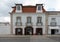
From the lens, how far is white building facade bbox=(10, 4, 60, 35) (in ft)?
133

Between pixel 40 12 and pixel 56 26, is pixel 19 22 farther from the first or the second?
pixel 56 26

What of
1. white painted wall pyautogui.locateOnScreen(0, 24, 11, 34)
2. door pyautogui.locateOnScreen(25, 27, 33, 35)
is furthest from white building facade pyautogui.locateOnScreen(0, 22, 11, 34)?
door pyautogui.locateOnScreen(25, 27, 33, 35)

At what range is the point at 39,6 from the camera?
41.8 m

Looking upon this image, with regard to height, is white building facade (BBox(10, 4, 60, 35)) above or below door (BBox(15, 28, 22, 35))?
above

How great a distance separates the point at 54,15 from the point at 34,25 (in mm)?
4219

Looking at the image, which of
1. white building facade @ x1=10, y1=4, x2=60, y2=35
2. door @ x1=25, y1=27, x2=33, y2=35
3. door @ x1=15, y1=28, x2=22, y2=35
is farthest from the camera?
door @ x1=15, y1=28, x2=22, y2=35

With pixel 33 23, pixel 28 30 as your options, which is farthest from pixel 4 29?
pixel 33 23

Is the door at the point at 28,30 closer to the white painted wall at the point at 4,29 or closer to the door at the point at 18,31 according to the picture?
the door at the point at 18,31

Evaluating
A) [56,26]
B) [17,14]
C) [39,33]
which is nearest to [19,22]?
[17,14]

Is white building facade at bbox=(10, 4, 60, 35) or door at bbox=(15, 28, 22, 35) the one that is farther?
door at bbox=(15, 28, 22, 35)

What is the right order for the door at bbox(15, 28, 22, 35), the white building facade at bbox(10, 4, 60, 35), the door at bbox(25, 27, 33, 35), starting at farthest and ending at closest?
1. the door at bbox(15, 28, 22, 35)
2. the door at bbox(25, 27, 33, 35)
3. the white building facade at bbox(10, 4, 60, 35)

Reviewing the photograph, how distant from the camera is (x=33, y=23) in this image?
41125 millimetres

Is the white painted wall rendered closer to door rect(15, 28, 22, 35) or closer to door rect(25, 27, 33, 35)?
door rect(15, 28, 22, 35)

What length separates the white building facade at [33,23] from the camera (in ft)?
133
